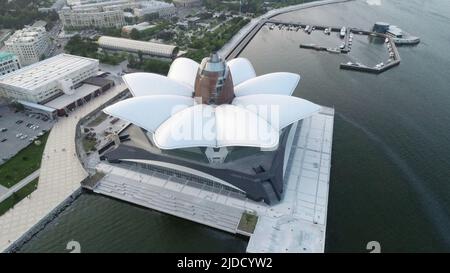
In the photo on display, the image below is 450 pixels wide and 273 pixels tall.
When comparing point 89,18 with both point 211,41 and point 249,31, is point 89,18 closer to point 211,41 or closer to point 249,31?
point 211,41

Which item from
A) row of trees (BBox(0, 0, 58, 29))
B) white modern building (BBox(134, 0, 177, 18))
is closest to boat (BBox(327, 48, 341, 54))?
white modern building (BBox(134, 0, 177, 18))

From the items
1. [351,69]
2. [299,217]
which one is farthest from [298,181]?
[351,69]

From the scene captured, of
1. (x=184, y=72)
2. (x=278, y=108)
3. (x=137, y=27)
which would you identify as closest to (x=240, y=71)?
(x=184, y=72)

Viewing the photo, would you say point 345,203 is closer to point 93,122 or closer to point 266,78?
point 266,78

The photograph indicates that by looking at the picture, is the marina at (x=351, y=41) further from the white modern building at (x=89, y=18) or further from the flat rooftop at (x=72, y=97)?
the flat rooftop at (x=72, y=97)

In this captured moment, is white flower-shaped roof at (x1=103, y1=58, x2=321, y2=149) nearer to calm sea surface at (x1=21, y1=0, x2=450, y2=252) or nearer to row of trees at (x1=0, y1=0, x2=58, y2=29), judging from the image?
calm sea surface at (x1=21, y1=0, x2=450, y2=252)

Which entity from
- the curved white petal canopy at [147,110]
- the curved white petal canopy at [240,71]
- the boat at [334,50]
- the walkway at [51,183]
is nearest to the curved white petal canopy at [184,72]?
the curved white petal canopy at [240,71]
